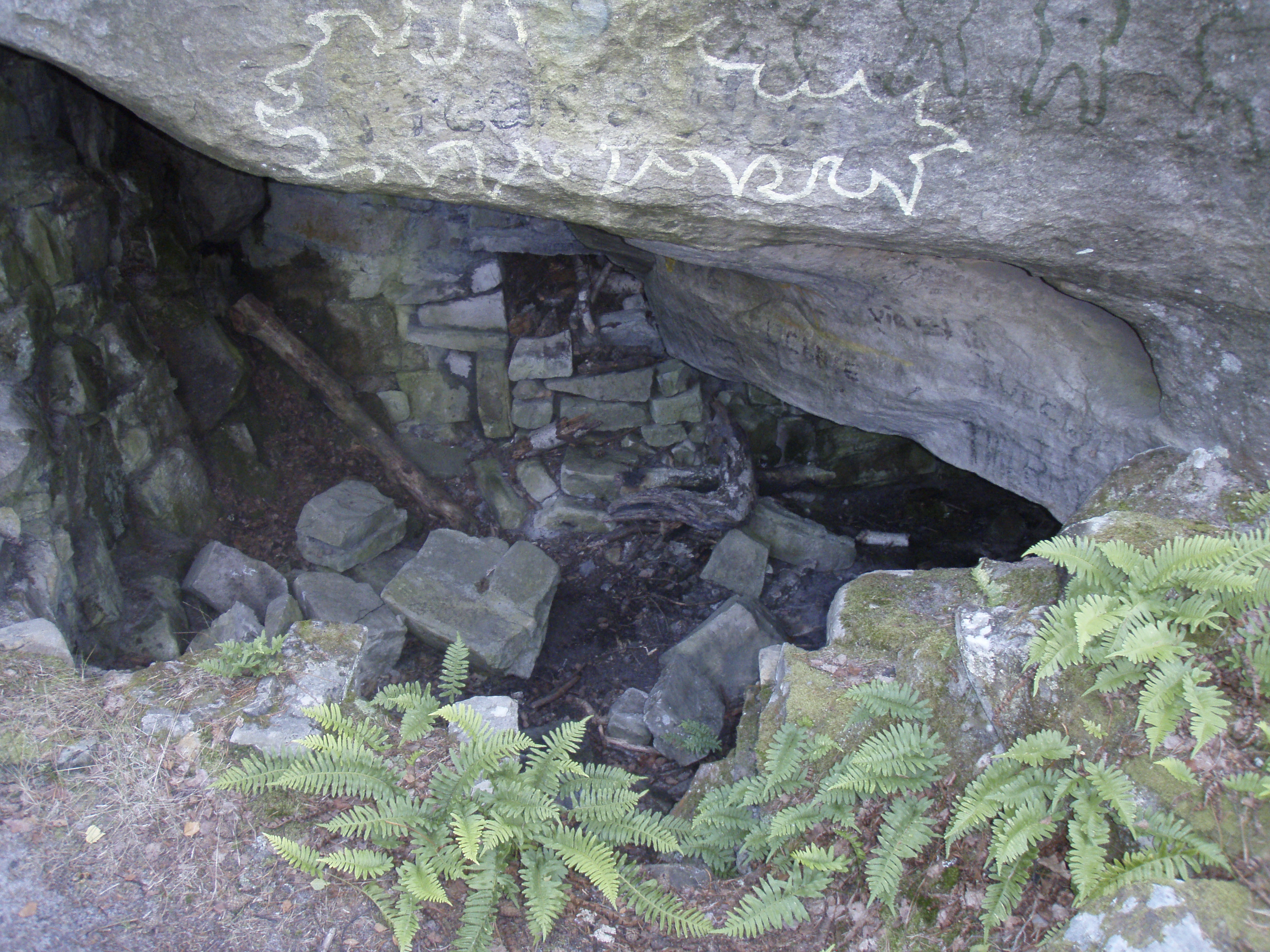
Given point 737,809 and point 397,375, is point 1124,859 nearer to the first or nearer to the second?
point 737,809

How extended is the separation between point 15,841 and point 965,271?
4803mm

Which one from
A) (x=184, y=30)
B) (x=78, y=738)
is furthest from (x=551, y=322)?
(x=78, y=738)

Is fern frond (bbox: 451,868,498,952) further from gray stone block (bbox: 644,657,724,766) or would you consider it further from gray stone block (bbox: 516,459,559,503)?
gray stone block (bbox: 516,459,559,503)

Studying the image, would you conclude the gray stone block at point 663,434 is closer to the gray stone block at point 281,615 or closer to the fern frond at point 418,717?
the gray stone block at point 281,615

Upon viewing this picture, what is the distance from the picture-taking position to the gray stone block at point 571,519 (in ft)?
22.0

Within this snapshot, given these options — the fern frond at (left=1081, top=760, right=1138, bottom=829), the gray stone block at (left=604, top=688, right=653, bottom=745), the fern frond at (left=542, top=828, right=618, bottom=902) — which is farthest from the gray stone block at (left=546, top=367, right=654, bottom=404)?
the fern frond at (left=1081, top=760, right=1138, bottom=829)

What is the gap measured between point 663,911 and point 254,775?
166 centimetres

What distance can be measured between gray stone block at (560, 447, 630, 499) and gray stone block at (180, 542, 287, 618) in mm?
2348

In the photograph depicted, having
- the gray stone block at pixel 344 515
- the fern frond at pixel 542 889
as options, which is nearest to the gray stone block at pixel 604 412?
the gray stone block at pixel 344 515

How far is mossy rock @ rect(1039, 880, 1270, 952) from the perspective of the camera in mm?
2107

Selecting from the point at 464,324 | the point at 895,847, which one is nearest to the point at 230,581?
the point at 464,324

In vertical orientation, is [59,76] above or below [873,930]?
above

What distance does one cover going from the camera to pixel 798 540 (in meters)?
6.67

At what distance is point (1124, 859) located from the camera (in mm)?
2379
